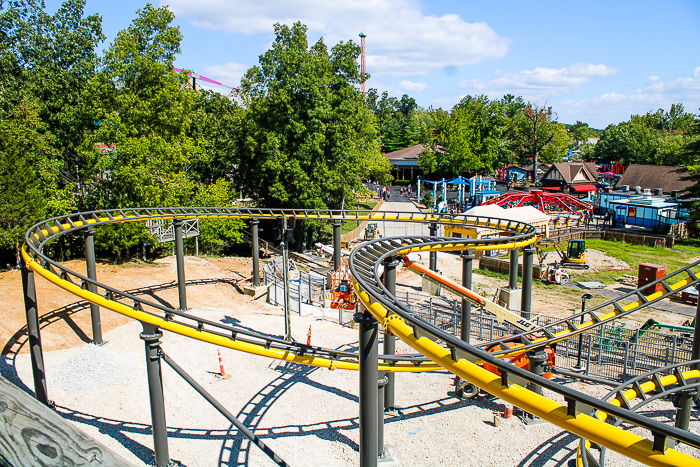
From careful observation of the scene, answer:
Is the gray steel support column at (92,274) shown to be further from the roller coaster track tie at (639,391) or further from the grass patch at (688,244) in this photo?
the grass patch at (688,244)

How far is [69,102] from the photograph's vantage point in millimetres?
28438

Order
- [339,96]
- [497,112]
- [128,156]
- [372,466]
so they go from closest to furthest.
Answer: [372,466] → [128,156] → [339,96] → [497,112]

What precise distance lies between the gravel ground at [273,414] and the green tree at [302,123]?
17795mm

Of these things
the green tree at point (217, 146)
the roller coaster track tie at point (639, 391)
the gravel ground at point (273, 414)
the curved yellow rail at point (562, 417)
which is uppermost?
the green tree at point (217, 146)

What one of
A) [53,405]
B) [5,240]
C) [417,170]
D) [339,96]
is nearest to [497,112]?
[417,170]

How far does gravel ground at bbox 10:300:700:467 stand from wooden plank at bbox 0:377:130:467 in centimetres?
981

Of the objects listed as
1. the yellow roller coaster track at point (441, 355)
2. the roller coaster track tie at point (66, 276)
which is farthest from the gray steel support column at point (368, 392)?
the roller coaster track tie at point (66, 276)

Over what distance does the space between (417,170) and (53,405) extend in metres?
66.7

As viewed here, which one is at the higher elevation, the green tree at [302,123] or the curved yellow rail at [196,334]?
the green tree at [302,123]

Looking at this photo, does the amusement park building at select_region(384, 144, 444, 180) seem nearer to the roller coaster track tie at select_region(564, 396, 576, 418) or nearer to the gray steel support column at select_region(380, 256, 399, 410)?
the gray steel support column at select_region(380, 256, 399, 410)

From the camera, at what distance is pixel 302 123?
104 feet

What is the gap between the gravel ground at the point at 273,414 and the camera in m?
10.7

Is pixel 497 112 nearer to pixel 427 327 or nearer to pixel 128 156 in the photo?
pixel 128 156

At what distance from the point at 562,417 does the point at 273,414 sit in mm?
8733
